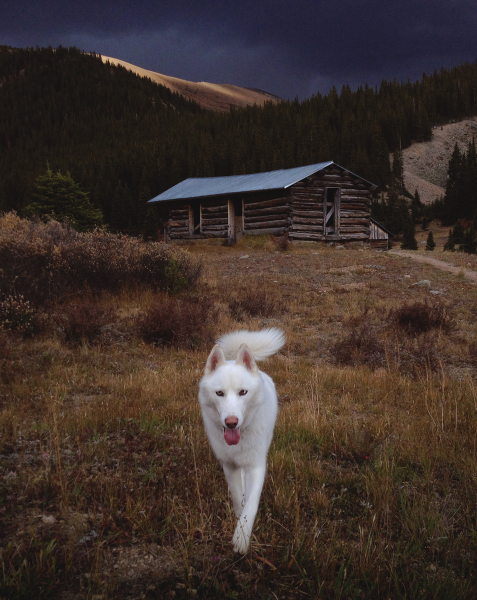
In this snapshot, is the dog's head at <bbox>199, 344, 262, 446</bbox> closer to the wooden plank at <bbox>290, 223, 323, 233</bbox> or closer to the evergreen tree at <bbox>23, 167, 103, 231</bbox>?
the evergreen tree at <bbox>23, 167, 103, 231</bbox>

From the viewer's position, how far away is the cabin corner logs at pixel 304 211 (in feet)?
77.9

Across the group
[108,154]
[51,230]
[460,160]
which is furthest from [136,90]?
[51,230]

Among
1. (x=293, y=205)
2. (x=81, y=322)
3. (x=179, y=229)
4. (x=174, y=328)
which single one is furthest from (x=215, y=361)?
(x=179, y=229)

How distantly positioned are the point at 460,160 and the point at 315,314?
5437 centimetres

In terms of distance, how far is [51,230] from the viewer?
1140 cm

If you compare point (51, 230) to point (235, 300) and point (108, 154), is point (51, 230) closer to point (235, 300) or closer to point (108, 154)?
point (235, 300)

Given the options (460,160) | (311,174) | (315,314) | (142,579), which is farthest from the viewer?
(460,160)

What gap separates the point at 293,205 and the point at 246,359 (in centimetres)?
2211

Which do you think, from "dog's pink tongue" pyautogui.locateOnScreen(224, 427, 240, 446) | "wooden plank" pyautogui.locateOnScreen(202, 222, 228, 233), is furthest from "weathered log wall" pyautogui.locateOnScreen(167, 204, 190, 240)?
"dog's pink tongue" pyautogui.locateOnScreen(224, 427, 240, 446)

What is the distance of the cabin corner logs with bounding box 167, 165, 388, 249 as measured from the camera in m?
23.8

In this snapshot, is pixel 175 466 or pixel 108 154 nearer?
pixel 175 466

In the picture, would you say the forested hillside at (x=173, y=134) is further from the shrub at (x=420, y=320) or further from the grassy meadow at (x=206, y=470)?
the grassy meadow at (x=206, y=470)

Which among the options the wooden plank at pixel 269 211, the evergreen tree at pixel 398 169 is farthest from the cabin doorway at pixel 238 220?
the evergreen tree at pixel 398 169

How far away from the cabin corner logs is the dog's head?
21608mm
